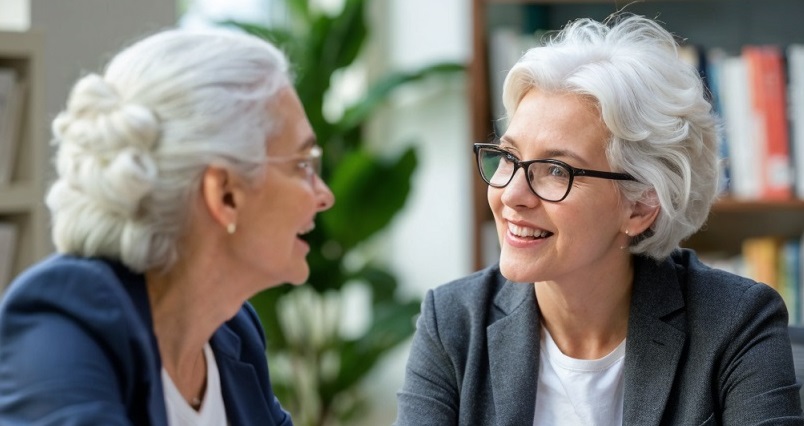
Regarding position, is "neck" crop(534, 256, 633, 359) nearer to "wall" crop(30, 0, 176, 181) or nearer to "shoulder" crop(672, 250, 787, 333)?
"shoulder" crop(672, 250, 787, 333)

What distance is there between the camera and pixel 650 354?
179 cm

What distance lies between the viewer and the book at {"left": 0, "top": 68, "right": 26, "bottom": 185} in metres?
2.47

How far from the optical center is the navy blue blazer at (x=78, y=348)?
48.6 inches

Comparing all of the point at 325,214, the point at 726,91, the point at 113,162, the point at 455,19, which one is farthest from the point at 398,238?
the point at 113,162

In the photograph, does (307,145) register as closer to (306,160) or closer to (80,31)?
(306,160)

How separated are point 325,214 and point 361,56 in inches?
26.2

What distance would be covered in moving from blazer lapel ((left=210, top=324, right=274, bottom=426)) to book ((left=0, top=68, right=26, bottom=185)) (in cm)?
107

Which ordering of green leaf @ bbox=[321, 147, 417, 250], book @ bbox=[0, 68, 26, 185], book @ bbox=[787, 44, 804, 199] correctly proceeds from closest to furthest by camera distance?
book @ bbox=[0, 68, 26, 185] < book @ bbox=[787, 44, 804, 199] < green leaf @ bbox=[321, 147, 417, 250]

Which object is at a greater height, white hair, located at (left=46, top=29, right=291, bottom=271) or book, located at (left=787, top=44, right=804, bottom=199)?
white hair, located at (left=46, top=29, right=291, bottom=271)

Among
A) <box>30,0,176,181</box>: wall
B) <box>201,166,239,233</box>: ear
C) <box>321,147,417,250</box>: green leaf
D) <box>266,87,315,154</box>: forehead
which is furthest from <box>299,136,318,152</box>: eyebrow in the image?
<box>321,147,417,250</box>: green leaf

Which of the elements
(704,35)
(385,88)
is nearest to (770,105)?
(704,35)

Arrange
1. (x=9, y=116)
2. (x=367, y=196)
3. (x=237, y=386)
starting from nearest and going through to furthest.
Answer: (x=237, y=386) < (x=9, y=116) < (x=367, y=196)

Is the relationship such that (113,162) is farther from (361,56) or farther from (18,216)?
(361,56)

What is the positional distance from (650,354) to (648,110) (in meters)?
0.38
